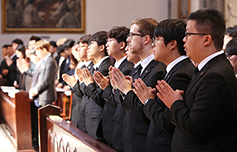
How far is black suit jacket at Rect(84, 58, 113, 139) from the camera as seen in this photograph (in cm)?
408

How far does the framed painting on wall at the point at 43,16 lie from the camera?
1405cm

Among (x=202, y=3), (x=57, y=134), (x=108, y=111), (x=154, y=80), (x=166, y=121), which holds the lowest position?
(x=57, y=134)

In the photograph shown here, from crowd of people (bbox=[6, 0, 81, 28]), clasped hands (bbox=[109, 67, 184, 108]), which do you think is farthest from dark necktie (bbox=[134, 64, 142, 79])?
crowd of people (bbox=[6, 0, 81, 28])

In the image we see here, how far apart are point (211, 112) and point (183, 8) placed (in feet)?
44.5

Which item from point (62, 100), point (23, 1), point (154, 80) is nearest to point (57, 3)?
point (23, 1)

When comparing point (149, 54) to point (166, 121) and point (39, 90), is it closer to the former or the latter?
point (166, 121)

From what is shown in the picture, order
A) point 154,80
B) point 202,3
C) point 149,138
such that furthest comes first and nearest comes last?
1. point 202,3
2. point 154,80
3. point 149,138

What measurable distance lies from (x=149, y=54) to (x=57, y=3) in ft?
39.4

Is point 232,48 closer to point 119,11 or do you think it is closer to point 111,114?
point 111,114

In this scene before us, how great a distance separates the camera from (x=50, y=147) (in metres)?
4.28

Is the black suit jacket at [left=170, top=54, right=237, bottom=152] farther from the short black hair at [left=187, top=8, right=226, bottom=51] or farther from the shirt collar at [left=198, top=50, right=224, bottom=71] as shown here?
the short black hair at [left=187, top=8, right=226, bottom=51]

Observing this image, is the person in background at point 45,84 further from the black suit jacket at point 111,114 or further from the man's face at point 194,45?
the man's face at point 194,45

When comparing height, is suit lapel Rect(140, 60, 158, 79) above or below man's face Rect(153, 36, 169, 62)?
below

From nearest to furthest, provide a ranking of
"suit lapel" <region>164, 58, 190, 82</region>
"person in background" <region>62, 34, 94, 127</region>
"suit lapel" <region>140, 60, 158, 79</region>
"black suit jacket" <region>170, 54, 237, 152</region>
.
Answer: "black suit jacket" <region>170, 54, 237, 152</region>
"suit lapel" <region>164, 58, 190, 82</region>
"suit lapel" <region>140, 60, 158, 79</region>
"person in background" <region>62, 34, 94, 127</region>
